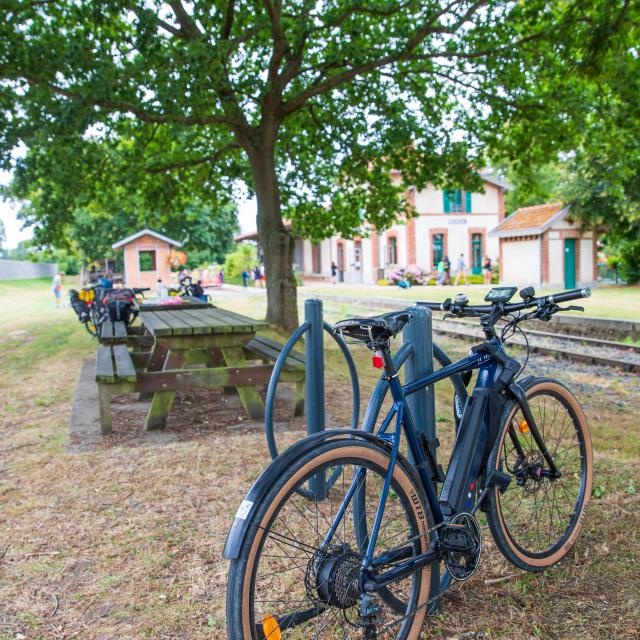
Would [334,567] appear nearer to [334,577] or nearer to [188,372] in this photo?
[334,577]

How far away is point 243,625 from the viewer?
200cm

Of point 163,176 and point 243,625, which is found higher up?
point 163,176

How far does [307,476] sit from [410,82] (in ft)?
40.7

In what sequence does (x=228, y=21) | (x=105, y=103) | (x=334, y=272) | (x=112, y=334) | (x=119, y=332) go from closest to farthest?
(x=112, y=334), (x=119, y=332), (x=105, y=103), (x=228, y=21), (x=334, y=272)

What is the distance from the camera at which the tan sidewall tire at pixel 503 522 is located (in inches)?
114

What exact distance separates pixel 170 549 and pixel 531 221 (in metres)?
36.2

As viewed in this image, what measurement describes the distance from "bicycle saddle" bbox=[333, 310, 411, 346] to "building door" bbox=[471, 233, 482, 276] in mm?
42297

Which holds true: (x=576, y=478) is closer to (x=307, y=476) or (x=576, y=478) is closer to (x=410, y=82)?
(x=307, y=476)

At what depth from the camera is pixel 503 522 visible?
2975mm

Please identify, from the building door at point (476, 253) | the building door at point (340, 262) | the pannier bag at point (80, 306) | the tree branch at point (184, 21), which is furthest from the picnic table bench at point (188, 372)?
the building door at point (340, 262)

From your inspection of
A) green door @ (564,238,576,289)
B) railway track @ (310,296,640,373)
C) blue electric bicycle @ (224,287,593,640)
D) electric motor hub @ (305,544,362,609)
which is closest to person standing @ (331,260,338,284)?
green door @ (564,238,576,289)

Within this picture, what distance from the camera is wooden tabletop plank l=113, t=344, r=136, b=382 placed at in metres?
5.44

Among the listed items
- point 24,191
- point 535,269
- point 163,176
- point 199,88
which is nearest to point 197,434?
point 199,88

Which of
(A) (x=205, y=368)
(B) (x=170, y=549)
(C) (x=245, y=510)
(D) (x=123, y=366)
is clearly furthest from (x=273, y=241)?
(C) (x=245, y=510)
